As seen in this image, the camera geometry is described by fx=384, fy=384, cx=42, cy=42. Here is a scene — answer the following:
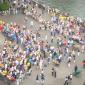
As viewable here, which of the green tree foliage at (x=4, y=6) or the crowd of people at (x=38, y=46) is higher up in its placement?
the green tree foliage at (x=4, y=6)

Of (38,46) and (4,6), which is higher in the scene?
(4,6)

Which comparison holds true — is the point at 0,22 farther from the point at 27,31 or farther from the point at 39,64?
the point at 39,64

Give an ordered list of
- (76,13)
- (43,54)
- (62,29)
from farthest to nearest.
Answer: (76,13) < (62,29) < (43,54)

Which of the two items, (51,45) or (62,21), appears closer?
(51,45)

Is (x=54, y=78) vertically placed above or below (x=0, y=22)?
below

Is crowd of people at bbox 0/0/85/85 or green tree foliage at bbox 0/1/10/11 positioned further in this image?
green tree foliage at bbox 0/1/10/11

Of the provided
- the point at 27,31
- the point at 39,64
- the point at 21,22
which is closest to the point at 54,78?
the point at 39,64

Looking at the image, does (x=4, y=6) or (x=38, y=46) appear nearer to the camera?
(x=38, y=46)

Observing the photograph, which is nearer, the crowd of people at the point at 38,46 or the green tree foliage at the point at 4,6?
the crowd of people at the point at 38,46
